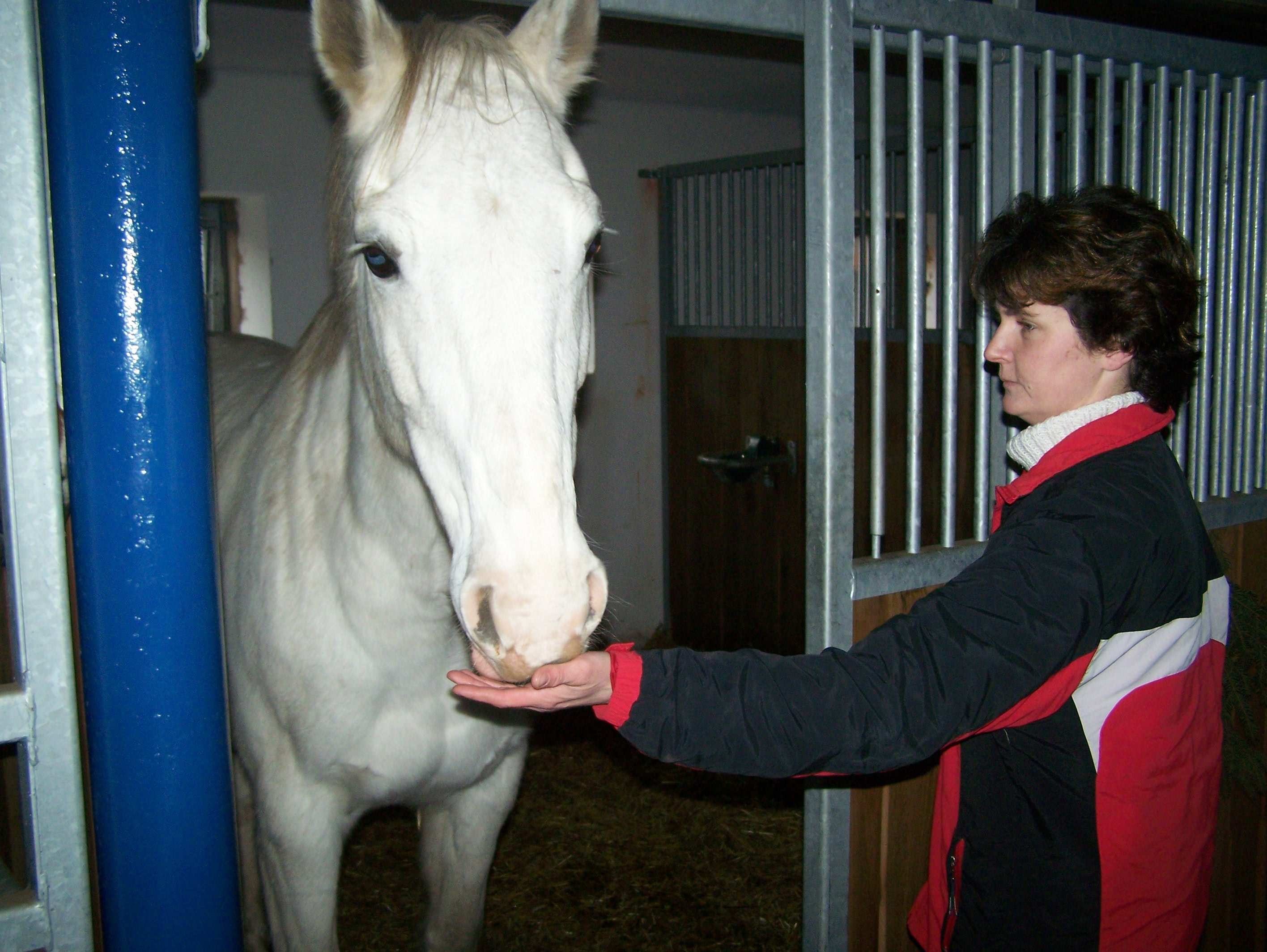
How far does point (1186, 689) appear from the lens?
4.06 ft

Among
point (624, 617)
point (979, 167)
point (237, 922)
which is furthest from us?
point (624, 617)

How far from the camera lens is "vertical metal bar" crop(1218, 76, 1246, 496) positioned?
83.0 inches

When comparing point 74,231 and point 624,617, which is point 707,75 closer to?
point 624,617

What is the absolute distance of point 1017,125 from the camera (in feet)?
5.69

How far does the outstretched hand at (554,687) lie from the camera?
926 millimetres

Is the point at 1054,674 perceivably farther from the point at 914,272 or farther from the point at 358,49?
the point at 358,49

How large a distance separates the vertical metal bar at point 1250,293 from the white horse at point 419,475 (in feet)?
5.63

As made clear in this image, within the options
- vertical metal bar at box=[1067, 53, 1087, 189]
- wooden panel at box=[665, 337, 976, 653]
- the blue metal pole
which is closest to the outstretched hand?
the blue metal pole

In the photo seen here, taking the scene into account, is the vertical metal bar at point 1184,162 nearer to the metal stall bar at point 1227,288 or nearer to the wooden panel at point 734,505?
the metal stall bar at point 1227,288

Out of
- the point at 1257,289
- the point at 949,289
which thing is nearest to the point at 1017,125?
the point at 949,289

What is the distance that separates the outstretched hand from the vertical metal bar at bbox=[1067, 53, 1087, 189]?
1.46m

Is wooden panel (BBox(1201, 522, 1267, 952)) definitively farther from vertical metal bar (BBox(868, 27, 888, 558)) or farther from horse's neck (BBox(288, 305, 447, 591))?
horse's neck (BBox(288, 305, 447, 591))

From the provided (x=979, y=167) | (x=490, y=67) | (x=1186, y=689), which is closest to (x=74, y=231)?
(x=490, y=67)

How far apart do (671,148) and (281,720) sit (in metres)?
4.13
